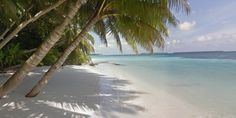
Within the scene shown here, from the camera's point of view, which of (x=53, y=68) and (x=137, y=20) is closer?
(x=53, y=68)

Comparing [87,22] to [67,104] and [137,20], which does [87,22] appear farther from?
[67,104]

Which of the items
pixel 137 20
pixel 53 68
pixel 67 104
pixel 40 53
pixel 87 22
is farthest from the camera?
pixel 87 22

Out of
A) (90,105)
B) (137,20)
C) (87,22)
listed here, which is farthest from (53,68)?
(137,20)

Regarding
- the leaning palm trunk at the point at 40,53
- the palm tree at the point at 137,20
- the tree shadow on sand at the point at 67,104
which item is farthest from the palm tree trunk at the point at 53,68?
the leaning palm trunk at the point at 40,53

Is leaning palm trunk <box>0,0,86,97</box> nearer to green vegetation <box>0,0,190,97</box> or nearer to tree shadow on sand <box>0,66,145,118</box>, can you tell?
green vegetation <box>0,0,190,97</box>

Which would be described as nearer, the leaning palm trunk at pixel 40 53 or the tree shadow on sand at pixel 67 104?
the tree shadow on sand at pixel 67 104

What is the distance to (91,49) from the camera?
2330 cm

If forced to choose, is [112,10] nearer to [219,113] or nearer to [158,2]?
[158,2]

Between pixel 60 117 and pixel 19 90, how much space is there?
282 centimetres

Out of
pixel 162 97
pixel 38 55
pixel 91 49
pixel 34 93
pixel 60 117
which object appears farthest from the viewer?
pixel 91 49

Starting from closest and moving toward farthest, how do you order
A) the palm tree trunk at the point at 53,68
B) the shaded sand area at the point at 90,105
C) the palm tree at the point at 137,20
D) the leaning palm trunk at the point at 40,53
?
the shaded sand area at the point at 90,105 < the leaning palm trunk at the point at 40,53 < the palm tree at the point at 137,20 < the palm tree trunk at the point at 53,68

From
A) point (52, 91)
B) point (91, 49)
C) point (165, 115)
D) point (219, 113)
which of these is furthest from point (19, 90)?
point (91, 49)

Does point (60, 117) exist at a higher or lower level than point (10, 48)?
lower

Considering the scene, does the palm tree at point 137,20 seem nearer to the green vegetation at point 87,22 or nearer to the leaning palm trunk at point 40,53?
the green vegetation at point 87,22
